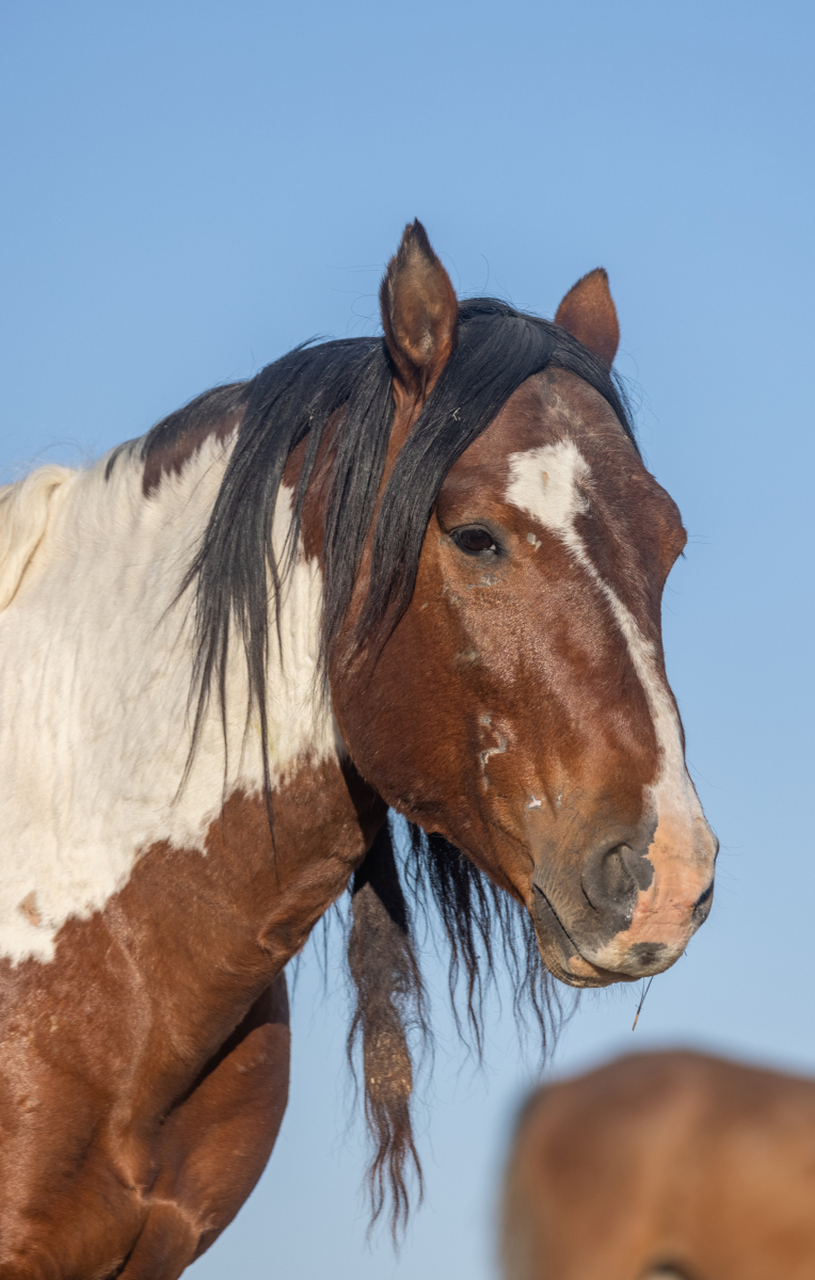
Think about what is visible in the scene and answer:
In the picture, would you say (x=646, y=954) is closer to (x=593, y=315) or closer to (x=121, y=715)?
(x=121, y=715)

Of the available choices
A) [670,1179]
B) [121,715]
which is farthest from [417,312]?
[670,1179]

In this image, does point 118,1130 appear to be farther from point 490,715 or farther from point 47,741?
point 490,715

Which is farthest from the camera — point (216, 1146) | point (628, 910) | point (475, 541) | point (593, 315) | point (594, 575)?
point (593, 315)

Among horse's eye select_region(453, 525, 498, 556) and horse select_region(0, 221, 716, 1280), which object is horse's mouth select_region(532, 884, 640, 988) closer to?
horse select_region(0, 221, 716, 1280)

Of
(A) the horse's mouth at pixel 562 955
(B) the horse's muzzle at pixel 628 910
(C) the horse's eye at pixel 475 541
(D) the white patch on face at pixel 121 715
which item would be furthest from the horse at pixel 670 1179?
(D) the white patch on face at pixel 121 715

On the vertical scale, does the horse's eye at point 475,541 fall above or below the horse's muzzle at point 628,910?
above

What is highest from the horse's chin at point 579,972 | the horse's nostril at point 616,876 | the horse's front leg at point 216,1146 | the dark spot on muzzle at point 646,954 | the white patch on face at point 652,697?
the white patch on face at point 652,697

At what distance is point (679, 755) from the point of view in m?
2.63

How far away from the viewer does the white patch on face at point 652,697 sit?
2.48 m

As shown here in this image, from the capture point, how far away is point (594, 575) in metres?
2.77

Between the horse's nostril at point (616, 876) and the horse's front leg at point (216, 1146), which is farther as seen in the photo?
the horse's front leg at point (216, 1146)

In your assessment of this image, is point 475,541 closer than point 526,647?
No

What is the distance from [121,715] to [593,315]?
1.88m

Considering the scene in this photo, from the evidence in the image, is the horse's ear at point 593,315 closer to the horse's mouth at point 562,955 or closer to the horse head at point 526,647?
the horse head at point 526,647
